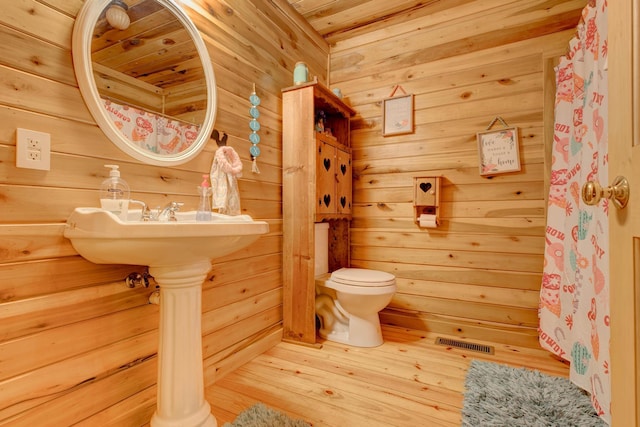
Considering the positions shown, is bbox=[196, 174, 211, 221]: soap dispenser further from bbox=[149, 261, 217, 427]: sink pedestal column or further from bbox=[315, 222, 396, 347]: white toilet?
bbox=[315, 222, 396, 347]: white toilet

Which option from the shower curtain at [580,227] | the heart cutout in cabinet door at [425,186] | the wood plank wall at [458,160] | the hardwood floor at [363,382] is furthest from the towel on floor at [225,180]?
the shower curtain at [580,227]

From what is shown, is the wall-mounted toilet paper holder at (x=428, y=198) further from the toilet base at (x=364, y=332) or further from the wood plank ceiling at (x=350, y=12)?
the wood plank ceiling at (x=350, y=12)

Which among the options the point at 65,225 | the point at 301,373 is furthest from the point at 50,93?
the point at 301,373

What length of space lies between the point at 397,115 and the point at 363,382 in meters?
1.85

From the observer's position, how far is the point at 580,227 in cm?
147

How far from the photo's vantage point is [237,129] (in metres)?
1.77

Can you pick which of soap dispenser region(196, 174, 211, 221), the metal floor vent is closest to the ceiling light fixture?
soap dispenser region(196, 174, 211, 221)

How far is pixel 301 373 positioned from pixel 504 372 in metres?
1.08

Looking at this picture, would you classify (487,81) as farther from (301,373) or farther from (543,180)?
(301,373)

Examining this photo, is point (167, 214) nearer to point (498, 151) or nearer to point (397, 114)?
point (397, 114)

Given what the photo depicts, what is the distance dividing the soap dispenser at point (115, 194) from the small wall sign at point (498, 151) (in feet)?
6.83

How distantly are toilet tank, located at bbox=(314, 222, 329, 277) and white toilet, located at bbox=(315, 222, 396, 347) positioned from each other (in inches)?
0.5

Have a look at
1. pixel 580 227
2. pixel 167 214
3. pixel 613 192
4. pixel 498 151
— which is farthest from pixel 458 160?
pixel 167 214

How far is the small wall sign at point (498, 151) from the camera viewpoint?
205cm
